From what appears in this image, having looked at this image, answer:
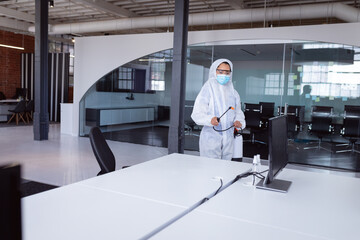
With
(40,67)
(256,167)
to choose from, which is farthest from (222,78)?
(40,67)

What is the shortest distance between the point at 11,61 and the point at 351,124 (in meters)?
13.0

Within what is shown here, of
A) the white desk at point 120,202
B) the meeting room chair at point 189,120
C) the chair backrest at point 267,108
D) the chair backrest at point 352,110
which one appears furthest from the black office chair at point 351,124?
the white desk at point 120,202

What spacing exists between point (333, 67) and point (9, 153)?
21.8 ft

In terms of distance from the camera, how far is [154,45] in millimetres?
7809

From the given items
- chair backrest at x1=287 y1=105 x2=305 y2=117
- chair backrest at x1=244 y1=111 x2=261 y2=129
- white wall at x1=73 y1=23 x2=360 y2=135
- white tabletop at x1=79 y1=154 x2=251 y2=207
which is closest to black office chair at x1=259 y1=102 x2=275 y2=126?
chair backrest at x1=244 y1=111 x2=261 y2=129

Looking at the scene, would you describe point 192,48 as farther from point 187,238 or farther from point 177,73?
point 187,238

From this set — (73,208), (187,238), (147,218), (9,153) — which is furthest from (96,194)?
(9,153)

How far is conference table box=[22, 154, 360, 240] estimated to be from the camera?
1418mm

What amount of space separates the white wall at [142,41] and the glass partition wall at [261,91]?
144 millimetres

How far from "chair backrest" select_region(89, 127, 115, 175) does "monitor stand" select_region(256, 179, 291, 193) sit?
139 cm

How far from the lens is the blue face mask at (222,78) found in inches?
139

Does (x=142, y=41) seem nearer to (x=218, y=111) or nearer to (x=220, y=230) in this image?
(x=218, y=111)

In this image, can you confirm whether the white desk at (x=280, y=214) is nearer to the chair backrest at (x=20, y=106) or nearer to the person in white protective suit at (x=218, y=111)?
the person in white protective suit at (x=218, y=111)

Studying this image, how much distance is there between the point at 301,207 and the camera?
5.95 feet
